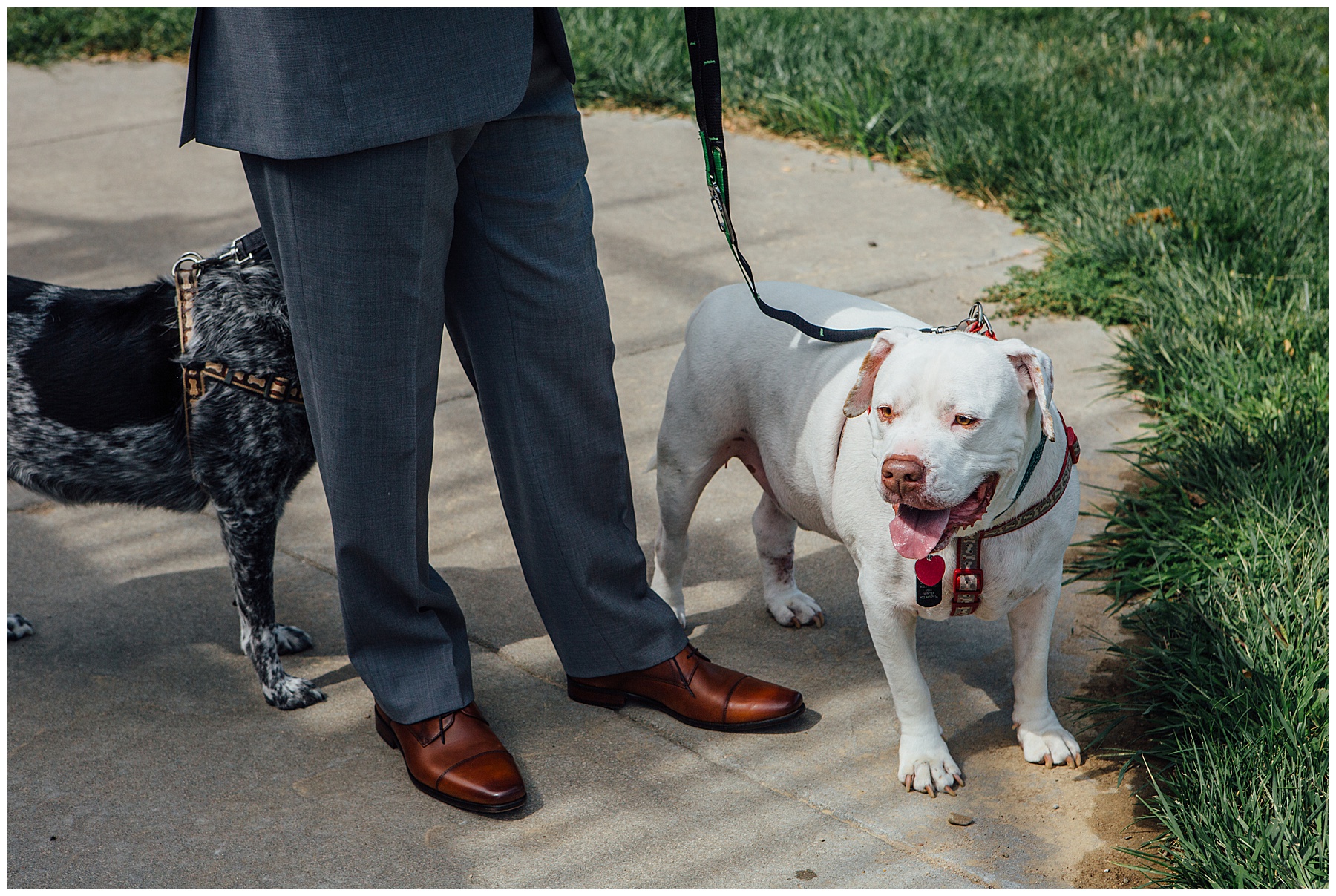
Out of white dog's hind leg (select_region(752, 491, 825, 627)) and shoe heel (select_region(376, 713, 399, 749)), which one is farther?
white dog's hind leg (select_region(752, 491, 825, 627))

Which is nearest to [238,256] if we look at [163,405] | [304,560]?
[163,405]

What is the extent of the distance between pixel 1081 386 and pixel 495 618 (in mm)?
2499

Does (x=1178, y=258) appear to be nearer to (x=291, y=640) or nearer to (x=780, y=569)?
(x=780, y=569)

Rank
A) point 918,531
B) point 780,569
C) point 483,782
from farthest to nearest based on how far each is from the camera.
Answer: point 780,569, point 483,782, point 918,531

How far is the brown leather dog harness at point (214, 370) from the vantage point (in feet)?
9.75

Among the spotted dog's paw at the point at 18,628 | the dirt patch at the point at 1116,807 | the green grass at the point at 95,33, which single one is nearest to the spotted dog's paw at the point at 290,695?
the spotted dog's paw at the point at 18,628

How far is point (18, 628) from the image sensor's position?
3.39 metres

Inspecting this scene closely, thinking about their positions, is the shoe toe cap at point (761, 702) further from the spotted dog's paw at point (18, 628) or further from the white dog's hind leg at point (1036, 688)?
the spotted dog's paw at point (18, 628)

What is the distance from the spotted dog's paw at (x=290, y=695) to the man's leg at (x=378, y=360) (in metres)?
0.31

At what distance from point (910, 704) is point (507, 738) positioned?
0.97 metres

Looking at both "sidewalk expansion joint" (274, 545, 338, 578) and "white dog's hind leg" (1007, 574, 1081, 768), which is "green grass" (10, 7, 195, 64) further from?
"white dog's hind leg" (1007, 574, 1081, 768)

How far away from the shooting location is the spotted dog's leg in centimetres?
307

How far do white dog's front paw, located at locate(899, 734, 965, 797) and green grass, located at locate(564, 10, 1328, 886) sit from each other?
0.44m

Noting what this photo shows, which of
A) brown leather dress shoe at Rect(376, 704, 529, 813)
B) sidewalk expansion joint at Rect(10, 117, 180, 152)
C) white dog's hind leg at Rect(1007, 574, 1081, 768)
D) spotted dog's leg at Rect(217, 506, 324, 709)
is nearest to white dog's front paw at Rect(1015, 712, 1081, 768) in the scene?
white dog's hind leg at Rect(1007, 574, 1081, 768)
